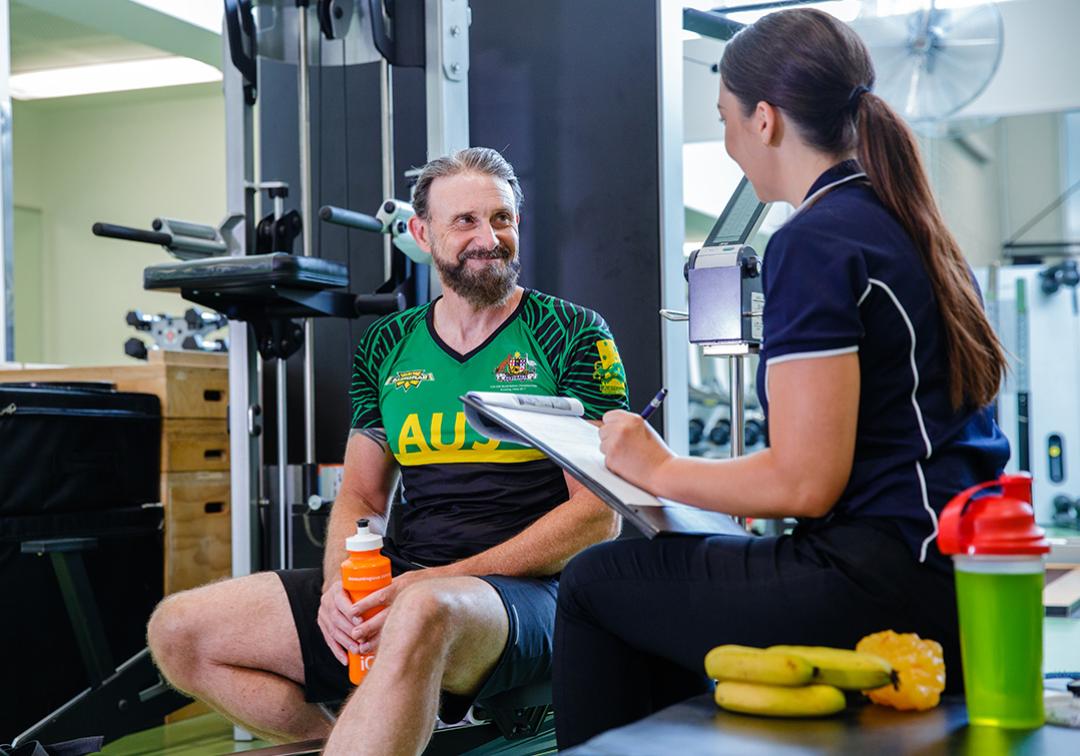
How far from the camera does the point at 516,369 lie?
2.19 meters

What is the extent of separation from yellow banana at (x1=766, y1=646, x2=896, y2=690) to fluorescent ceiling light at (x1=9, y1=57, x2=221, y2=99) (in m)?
7.49

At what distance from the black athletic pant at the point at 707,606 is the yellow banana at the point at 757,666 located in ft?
0.32

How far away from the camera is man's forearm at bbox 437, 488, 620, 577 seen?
2025 millimetres

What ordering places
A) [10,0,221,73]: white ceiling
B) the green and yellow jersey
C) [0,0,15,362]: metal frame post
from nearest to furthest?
the green and yellow jersey
[0,0,15,362]: metal frame post
[10,0,221,73]: white ceiling

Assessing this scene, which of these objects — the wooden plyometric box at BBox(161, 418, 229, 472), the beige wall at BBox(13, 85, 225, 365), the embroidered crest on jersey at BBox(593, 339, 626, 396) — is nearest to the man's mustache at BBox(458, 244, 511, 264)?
the embroidered crest on jersey at BBox(593, 339, 626, 396)

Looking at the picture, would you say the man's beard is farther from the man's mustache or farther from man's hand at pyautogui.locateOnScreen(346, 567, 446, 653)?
man's hand at pyautogui.locateOnScreen(346, 567, 446, 653)

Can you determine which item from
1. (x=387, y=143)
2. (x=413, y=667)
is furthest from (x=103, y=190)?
(x=413, y=667)

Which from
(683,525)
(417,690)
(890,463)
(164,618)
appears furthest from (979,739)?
(164,618)

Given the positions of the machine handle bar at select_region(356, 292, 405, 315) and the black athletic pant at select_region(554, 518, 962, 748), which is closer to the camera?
the black athletic pant at select_region(554, 518, 962, 748)

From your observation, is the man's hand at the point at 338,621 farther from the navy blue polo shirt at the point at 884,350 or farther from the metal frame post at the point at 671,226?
the metal frame post at the point at 671,226

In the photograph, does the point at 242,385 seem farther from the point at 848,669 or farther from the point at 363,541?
the point at 848,669

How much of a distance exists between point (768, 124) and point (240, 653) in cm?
128

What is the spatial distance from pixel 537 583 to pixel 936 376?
2.96 ft

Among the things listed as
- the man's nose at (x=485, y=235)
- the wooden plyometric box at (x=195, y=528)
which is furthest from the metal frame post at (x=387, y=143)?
the wooden plyometric box at (x=195, y=528)
